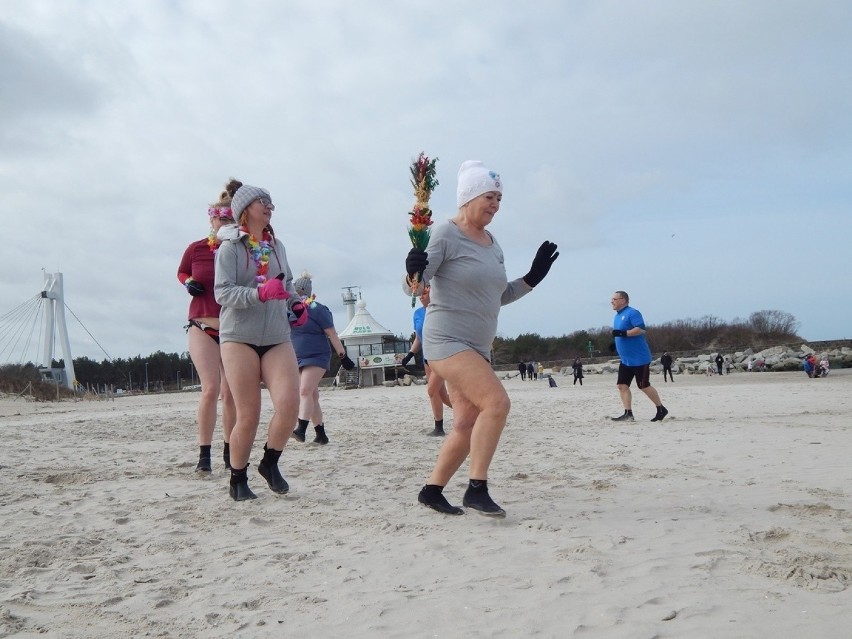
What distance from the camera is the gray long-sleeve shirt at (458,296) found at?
410cm

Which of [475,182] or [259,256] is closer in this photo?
[475,182]

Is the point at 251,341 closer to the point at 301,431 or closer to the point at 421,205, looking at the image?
the point at 421,205

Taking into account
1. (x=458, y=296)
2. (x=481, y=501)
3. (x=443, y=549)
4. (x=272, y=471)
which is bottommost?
(x=443, y=549)

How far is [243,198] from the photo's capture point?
4.80m

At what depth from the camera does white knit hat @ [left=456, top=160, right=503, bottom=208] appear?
13.8 ft

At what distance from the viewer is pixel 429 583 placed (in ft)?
9.34

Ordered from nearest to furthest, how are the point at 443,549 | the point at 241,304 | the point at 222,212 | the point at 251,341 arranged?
1. the point at 443,549
2. the point at 241,304
3. the point at 251,341
4. the point at 222,212

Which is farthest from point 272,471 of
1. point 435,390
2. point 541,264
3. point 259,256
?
point 435,390

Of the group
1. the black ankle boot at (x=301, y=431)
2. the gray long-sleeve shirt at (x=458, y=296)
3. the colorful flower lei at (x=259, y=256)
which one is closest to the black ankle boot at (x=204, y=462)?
the colorful flower lei at (x=259, y=256)

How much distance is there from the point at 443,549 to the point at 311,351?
15.5ft

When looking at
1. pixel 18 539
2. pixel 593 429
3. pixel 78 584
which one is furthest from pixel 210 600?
pixel 593 429

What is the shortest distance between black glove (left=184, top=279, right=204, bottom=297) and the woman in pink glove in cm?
105

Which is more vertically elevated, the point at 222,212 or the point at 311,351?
the point at 222,212

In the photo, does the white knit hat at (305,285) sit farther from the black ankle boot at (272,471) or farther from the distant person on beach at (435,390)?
the black ankle boot at (272,471)
